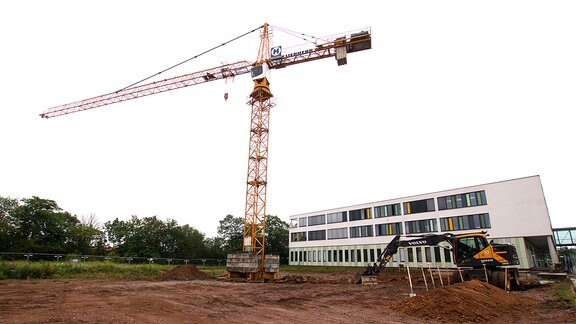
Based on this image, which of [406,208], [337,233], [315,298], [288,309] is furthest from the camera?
[337,233]

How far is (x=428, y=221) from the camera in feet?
140

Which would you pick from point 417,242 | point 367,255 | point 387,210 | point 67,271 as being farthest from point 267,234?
point 417,242

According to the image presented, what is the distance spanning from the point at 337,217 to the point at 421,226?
48.4 ft

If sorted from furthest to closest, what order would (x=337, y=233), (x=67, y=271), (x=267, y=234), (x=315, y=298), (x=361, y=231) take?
(x=267, y=234), (x=337, y=233), (x=361, y=231), (x=67, y=271), (x=315, y=298)

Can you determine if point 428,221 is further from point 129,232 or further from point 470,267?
point 129,232

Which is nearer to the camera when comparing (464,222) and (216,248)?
(464,222)

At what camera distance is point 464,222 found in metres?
39.3

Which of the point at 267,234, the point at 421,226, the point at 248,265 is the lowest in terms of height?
the point at 248,265

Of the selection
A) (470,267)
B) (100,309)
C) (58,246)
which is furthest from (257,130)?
(58,246)

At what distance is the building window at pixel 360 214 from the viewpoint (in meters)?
49.6

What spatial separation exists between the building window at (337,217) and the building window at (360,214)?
1301mm

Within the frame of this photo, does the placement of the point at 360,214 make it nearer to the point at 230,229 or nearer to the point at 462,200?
the point at 462,200

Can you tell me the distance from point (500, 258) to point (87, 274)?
2942 cm

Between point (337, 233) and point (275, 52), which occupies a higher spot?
point (275, 52)
